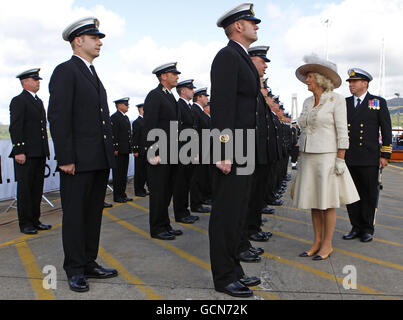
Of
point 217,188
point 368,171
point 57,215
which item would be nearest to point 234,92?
point 217,188

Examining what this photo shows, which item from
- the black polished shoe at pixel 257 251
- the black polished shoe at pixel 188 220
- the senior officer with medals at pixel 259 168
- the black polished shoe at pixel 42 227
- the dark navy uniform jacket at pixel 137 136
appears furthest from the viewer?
the dark navy uniform jacket at pixel 137 136

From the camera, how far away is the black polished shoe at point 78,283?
3178 millimetres

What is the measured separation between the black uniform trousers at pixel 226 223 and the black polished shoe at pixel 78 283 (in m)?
1.11

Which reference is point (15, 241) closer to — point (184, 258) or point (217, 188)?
point (184, 258)

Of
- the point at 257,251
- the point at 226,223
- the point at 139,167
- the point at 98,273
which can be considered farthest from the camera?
the point at 139,167

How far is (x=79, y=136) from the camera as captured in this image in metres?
3.28

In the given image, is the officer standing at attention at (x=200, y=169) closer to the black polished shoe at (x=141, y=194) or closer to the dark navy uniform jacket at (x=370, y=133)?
the black polished shoe at (x=141, y=194)

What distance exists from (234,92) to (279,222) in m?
3.59

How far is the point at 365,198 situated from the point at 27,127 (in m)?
4.83

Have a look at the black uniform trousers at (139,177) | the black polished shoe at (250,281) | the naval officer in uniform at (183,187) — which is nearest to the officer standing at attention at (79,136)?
the black polished shoe at (250,281)

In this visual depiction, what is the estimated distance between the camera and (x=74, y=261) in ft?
10.8

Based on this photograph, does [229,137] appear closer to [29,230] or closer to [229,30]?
[229,30]

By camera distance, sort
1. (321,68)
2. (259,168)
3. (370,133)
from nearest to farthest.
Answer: (321,68) → (259,168) → (370,133)

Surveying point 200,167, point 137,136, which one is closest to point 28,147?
point 200,167
